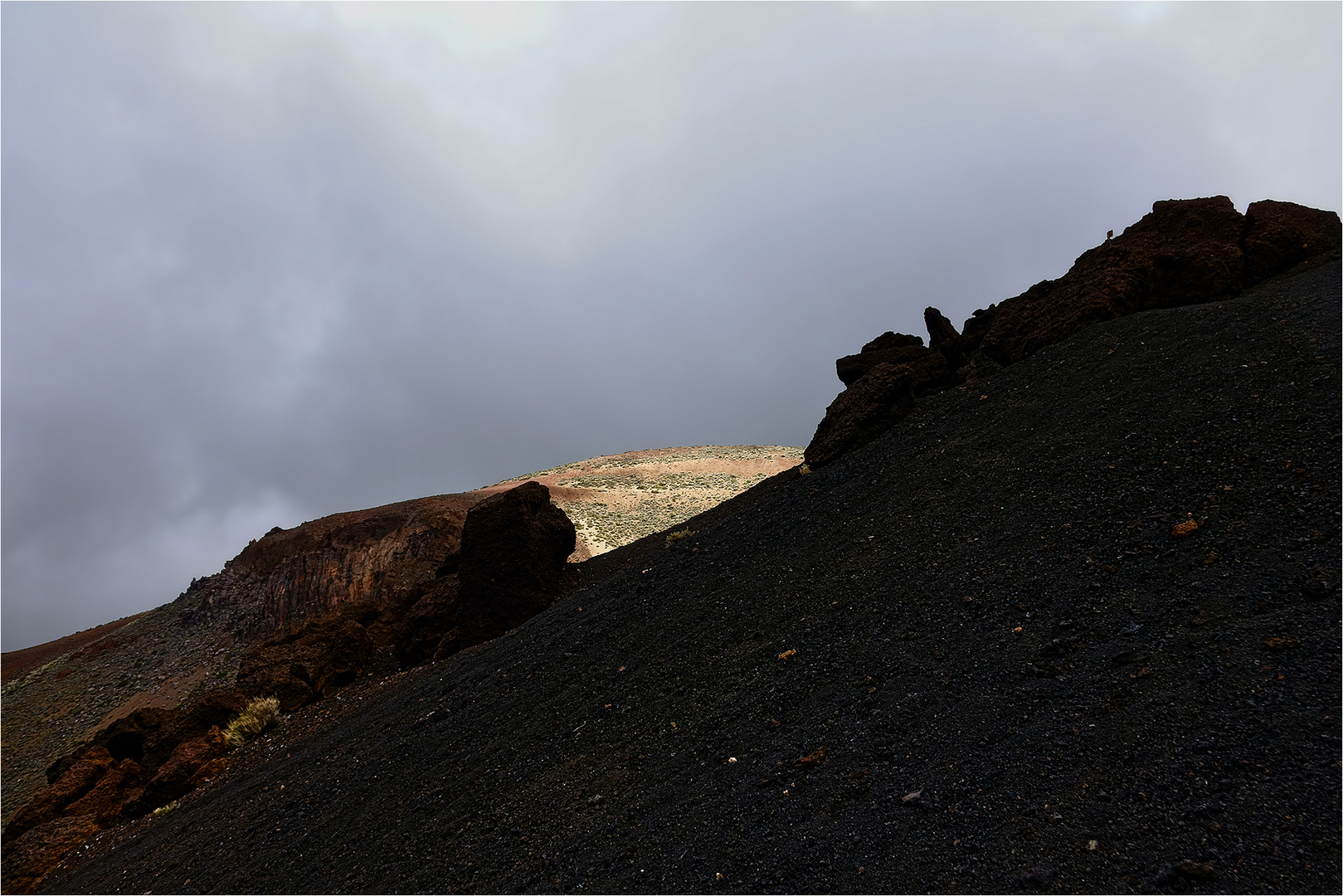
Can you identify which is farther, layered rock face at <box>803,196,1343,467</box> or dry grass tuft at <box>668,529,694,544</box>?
dry grass tuft at <box>668,529,694,544</box>

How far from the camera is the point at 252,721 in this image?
1279 centimetres

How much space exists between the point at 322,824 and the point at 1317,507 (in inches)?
435

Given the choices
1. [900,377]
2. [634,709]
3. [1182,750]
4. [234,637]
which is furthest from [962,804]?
[234,637]

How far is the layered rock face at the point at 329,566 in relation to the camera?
24719mm

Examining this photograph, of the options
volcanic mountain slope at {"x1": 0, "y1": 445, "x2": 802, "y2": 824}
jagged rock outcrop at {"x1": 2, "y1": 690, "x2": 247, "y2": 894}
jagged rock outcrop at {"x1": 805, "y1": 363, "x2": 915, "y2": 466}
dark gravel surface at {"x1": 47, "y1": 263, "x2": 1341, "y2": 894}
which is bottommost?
dark gravel surface at {"x1": 47, "y1": 263, "x2": 1341, "y2": 894}

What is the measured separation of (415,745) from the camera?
9.29 meters

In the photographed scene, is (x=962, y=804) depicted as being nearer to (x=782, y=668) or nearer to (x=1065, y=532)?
(x=782, y=668)

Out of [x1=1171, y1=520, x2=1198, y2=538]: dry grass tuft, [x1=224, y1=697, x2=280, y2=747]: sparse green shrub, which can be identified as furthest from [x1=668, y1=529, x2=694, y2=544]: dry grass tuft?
[x1=1171, y1=520, x2=1198, y2=538]: dry grass tuft

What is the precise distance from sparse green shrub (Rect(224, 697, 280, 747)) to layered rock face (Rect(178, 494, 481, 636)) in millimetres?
10637

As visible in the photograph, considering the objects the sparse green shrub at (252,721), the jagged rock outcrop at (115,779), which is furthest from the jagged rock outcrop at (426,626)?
the jagged rock outcrop at (115,779)

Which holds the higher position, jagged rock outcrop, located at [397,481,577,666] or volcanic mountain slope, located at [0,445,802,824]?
volcanic mountain slope, located at [0,445,802,824]

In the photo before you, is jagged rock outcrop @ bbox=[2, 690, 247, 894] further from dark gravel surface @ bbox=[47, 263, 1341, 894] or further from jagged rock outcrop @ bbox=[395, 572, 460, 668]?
jagged rock outcrop @ bbox=[395, 572, 460, 668]

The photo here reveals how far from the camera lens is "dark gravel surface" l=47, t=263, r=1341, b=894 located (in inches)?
153

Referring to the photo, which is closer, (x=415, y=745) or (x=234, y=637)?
(x=415, y=745)
